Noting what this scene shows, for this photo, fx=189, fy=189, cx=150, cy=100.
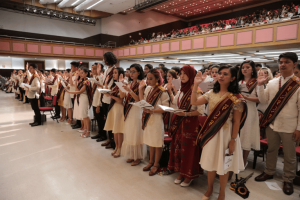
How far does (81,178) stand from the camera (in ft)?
9.16

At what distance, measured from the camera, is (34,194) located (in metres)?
2.41

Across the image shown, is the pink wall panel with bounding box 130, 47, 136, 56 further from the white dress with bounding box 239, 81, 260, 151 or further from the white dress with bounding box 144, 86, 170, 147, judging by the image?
the white dress with bounding box 239, 81, 260, 151

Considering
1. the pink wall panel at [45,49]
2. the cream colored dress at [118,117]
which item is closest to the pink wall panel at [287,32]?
the cream colored dress at [118,117]

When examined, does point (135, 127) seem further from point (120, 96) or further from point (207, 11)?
point (207, 11)

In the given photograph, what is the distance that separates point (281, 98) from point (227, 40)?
8011 millimetres

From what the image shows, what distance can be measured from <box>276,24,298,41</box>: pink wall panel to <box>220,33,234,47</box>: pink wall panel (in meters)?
1.96

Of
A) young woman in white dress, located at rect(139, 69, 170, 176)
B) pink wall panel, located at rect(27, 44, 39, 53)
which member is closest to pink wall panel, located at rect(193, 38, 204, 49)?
young woman in white dress, located at rect(139, 69, 170, 176)

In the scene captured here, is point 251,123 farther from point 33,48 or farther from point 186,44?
point 33,48

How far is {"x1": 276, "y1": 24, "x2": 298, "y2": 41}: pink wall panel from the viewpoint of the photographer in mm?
7468

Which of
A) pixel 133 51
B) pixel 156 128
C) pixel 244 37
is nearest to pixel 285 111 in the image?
pixel 156 128

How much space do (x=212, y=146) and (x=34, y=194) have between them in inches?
90.5

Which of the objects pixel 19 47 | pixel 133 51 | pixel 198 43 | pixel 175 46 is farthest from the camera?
pixel 133 51

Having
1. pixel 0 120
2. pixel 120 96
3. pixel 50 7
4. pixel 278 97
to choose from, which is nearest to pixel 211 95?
pixel 278 97

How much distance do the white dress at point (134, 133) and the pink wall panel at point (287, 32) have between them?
778 cm
